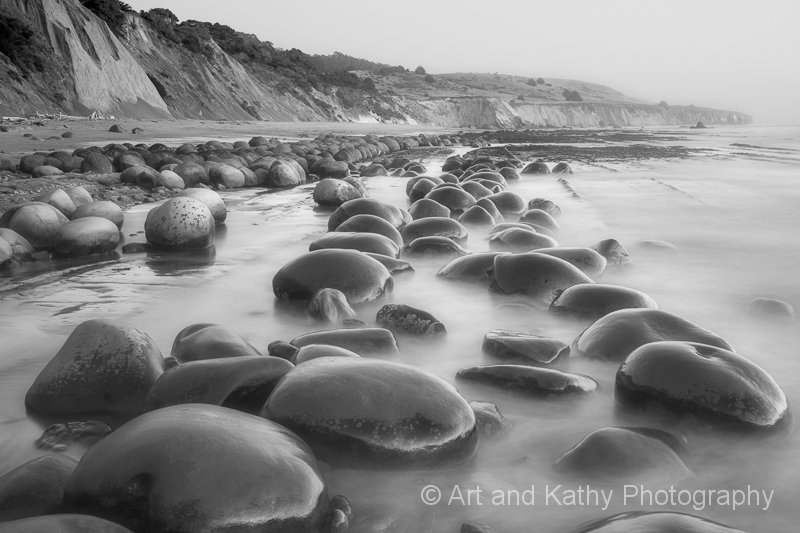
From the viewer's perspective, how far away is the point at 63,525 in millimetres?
1115

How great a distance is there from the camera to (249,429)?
1.43 m

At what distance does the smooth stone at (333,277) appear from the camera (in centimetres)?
305

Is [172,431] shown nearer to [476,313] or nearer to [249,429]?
[249,429]

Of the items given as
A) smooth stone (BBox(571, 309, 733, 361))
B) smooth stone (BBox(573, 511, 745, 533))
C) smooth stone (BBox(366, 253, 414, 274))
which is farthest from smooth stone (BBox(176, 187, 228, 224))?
smooth stone (BBox(573, 511, 745, 533))

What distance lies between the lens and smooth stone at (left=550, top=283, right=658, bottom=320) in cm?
273

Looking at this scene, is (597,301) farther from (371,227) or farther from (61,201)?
(61,201)

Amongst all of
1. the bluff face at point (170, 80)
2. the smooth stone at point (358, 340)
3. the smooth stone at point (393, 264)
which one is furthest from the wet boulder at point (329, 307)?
the bluff face at point (170, 80)

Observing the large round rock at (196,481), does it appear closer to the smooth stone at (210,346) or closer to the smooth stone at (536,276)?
the smooth stone at (210,346)

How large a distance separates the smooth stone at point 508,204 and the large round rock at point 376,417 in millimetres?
4501

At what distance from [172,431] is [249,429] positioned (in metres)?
0.16

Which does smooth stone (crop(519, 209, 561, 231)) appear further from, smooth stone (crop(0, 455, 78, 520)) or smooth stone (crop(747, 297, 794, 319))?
smooth stone (crop(0, 455, 78, 520))

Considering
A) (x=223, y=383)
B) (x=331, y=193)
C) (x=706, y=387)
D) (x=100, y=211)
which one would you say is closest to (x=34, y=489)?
(x=223, y=383)

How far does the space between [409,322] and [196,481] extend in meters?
1.46

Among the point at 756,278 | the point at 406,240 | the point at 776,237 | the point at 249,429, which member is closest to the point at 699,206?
the point at 776,237
